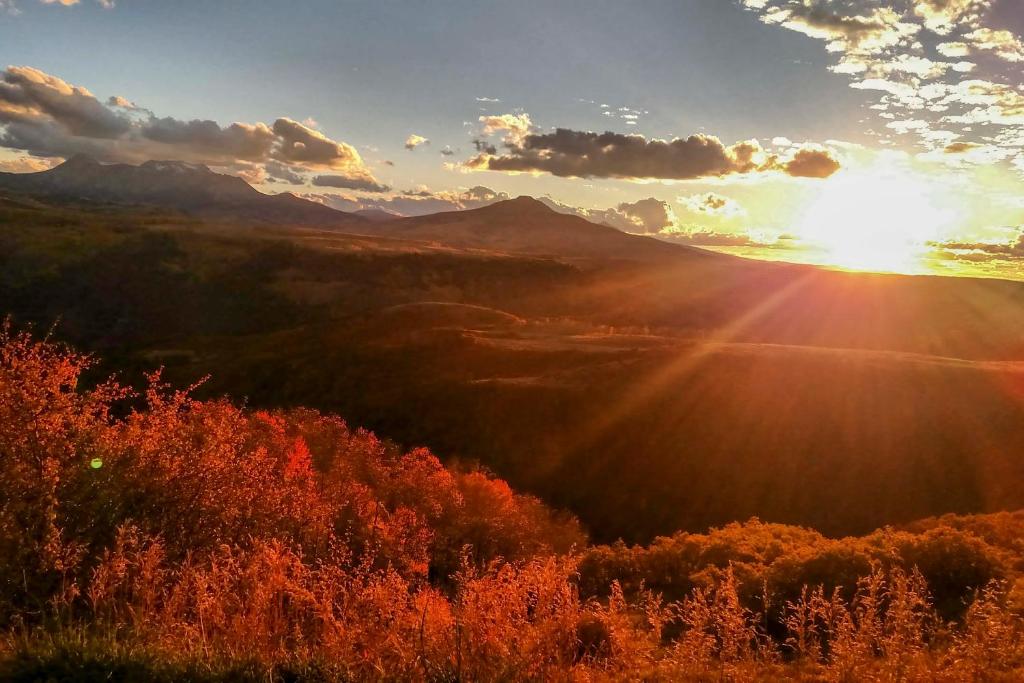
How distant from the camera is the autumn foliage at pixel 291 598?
21.3 ft

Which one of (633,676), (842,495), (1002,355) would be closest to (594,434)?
(842,495)

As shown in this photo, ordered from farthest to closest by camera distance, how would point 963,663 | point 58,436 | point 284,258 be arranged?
point 284,258 < point 58,436 < point 963,663

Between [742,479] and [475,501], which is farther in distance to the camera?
[742,479]

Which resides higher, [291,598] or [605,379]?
[291,598]

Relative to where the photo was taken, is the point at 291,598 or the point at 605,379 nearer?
the point at 291,598

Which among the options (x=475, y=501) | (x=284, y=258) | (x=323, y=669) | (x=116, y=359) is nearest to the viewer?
(x=323, y=669)

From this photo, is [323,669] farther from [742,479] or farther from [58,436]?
[742,479]

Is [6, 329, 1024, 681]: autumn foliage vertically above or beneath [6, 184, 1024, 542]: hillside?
above

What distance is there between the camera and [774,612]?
1305 centimetres

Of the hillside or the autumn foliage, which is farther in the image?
the hillside

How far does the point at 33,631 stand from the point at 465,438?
3542 centimetres

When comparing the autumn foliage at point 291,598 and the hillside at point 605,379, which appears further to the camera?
the hillside at point 605,379

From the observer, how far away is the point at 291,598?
7.60 m

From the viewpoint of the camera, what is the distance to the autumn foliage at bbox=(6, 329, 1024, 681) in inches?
256
